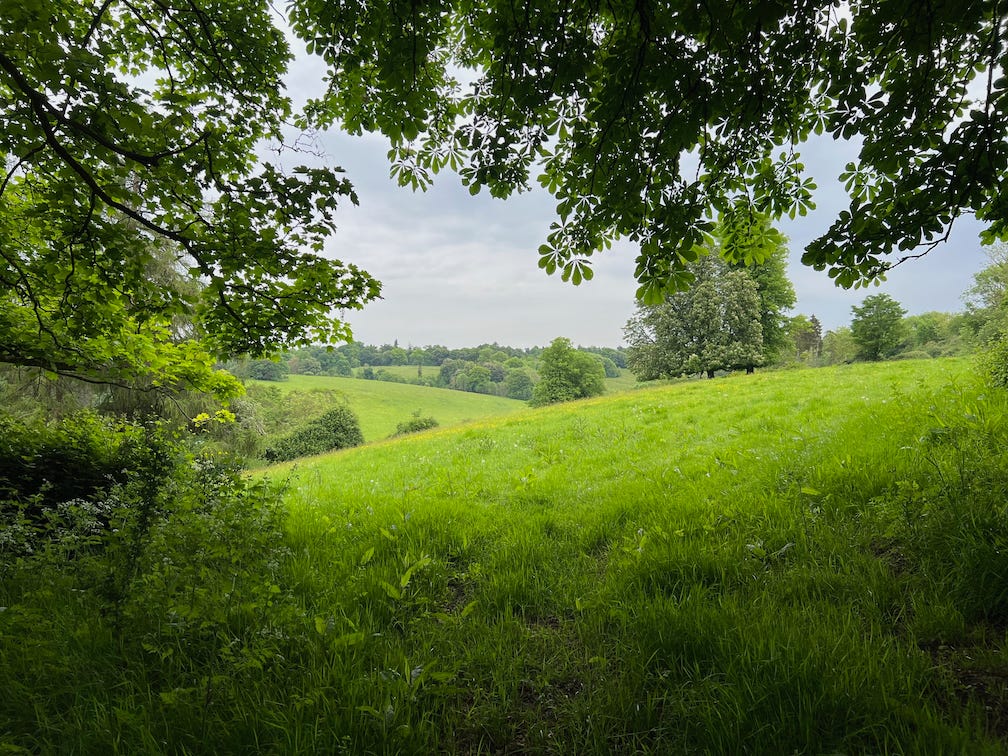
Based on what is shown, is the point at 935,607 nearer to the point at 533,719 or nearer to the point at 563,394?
the point at 533,719

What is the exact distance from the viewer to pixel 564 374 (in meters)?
57.5

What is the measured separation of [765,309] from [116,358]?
4296cm

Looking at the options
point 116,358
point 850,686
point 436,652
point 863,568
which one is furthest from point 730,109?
point 116,358

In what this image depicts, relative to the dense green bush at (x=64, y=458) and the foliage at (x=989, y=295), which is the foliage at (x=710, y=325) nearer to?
the foliage at (x=989, y=295)

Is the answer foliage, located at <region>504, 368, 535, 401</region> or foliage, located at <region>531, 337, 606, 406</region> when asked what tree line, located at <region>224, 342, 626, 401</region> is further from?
foliage, located at <region>531, 337, 606, 406</region>

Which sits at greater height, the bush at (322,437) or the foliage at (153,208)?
the foliage at (153,208)

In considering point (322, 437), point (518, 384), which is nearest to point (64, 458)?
point (322, 437)

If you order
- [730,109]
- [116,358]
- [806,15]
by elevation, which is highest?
[806,15]

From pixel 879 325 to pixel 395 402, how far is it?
7223cm

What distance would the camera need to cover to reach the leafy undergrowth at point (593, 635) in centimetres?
194

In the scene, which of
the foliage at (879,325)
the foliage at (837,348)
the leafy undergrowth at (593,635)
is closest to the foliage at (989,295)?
the foliage at (879,325)

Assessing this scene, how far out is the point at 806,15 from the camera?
11.4 feet

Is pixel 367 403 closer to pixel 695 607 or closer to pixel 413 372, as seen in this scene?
pixel 413 372

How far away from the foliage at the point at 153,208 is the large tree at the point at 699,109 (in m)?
1.44
